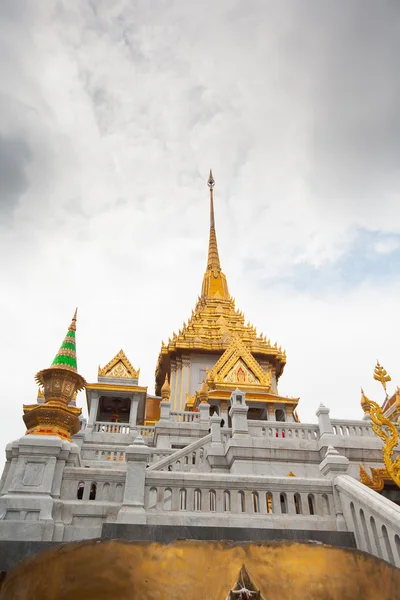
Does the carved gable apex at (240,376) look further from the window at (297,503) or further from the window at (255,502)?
the window at (255,502)

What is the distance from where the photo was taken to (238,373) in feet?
89.0

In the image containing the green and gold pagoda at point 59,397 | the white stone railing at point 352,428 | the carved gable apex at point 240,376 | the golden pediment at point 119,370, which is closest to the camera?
the green and gold pagoda at point 59,397

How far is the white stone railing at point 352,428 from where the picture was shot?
14008 millimetres

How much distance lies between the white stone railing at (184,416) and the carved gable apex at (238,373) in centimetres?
579

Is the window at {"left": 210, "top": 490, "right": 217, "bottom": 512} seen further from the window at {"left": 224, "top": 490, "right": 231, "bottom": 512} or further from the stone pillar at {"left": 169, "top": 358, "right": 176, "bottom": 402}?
the stone pillar at {"left": 169, "top": 358, "right": 176, "bottom": 402}

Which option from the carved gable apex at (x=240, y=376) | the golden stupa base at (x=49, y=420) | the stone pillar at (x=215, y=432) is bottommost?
the golden stupa base at (x=49, y=420)

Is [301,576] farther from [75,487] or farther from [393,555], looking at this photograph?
[75,487]

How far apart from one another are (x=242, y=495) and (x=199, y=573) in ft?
9.47

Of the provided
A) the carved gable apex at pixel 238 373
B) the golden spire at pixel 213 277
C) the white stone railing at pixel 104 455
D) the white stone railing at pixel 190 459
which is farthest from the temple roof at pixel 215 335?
the white stone railing at pixel 190 459

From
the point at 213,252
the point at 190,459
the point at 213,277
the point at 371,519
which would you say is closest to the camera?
the point at 371,519

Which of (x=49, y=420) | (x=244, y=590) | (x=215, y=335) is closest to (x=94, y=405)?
(x=215, y=335)

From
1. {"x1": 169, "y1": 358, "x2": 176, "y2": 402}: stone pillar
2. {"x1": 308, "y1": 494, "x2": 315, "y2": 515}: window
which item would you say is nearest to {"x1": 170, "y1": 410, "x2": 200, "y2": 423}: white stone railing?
{"x1": 308, "y1": 494, "x2": 315, "y2": 515}: window

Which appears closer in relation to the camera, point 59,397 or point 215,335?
point 59,397

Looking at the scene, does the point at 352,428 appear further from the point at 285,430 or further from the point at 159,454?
the point at 159,454
